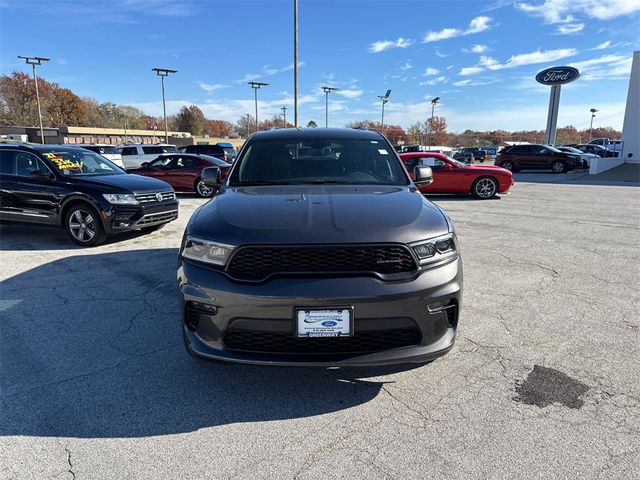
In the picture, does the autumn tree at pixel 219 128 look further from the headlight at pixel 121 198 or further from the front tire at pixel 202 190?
the headlight at pixel 121 198

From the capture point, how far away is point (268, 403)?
2.72 metres

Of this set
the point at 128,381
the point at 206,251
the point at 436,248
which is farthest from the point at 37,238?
the point at 436,248

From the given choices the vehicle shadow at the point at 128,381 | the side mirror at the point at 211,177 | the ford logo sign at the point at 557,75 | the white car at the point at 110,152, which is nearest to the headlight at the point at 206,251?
the vehicle shadow at the point at 128,381

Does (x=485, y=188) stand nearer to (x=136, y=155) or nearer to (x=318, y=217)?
(x=318, y=217)

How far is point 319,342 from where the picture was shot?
248 centimetres

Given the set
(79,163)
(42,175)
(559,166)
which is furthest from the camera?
(559,166)

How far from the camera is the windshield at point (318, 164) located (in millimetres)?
3844

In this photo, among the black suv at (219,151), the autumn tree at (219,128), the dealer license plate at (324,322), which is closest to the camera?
the dealer license plate at (324,322)

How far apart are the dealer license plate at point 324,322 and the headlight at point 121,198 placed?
18.8 feet

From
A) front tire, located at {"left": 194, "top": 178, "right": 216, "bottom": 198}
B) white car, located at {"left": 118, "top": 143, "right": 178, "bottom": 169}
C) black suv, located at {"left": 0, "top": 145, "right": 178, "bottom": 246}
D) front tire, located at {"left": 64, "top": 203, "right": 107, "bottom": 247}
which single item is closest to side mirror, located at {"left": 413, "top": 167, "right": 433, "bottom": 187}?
black suv, located at {"left": 0, "top": 145, "right": 178, "bottom": 246}

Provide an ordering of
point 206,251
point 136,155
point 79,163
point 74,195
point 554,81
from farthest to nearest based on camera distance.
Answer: point 554,81, point 136,155, point 79,163, point 74,195, point 206,251

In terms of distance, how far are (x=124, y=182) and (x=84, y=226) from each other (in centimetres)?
99

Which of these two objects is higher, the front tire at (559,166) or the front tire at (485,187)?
the front tire at (559,166)

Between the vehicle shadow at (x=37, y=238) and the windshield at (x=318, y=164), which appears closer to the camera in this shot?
the windshield at (x=318, y=164)
